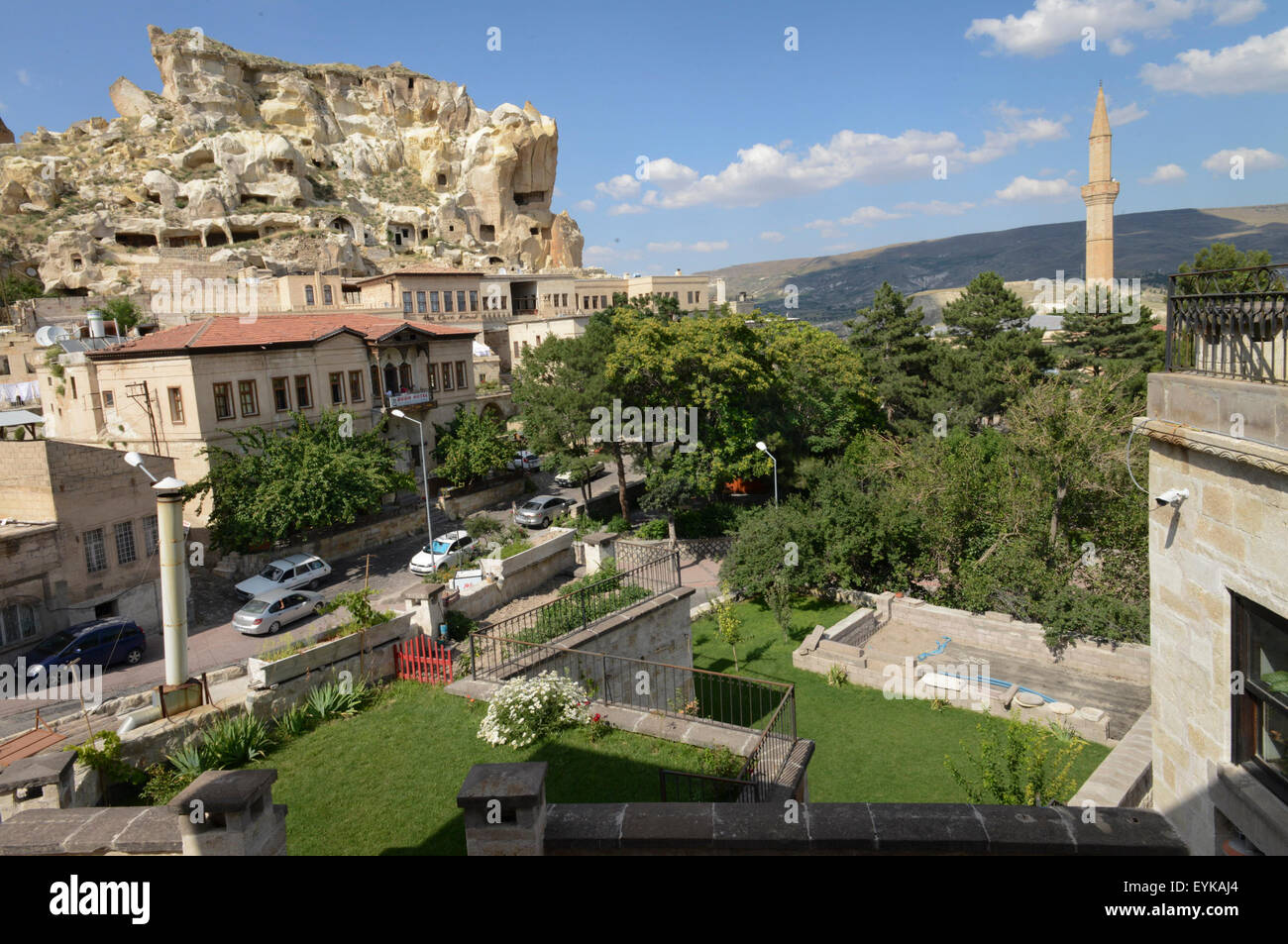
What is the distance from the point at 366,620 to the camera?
40.3ft

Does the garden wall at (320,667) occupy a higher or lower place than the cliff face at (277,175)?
lower

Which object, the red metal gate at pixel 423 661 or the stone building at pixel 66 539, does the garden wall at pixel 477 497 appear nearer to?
the stone building at pixel 66 539

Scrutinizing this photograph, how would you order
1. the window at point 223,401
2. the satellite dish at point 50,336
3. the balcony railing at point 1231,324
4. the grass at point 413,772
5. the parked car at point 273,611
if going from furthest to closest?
the satellite dish at point 50,336
the window at point 223,401
the parked car at point 273,611
the grass at point 413,772
the balcony railing at point 1231,324

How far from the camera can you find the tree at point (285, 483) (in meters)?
26.3

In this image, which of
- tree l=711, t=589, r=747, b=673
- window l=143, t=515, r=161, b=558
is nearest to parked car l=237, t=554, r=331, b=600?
window l=143, t=515, r=161, b=558

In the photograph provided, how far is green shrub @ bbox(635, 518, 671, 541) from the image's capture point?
33.4 m

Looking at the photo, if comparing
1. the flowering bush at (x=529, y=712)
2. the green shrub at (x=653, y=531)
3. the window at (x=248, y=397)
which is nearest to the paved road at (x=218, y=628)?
the green shrub at (x=653, y=531)

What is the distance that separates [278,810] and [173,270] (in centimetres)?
6651

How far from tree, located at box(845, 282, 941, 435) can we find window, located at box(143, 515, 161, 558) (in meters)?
36.2

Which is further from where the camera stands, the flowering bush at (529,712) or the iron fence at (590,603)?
the iron fence at (590,603)

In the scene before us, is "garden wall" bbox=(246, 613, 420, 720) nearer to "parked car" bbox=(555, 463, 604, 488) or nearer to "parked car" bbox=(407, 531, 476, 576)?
"parked car" bbox=(407, 531, 476, 576)

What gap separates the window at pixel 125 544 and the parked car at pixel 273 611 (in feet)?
11.0

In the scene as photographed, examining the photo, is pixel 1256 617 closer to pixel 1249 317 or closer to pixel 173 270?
pixel 1249 317
